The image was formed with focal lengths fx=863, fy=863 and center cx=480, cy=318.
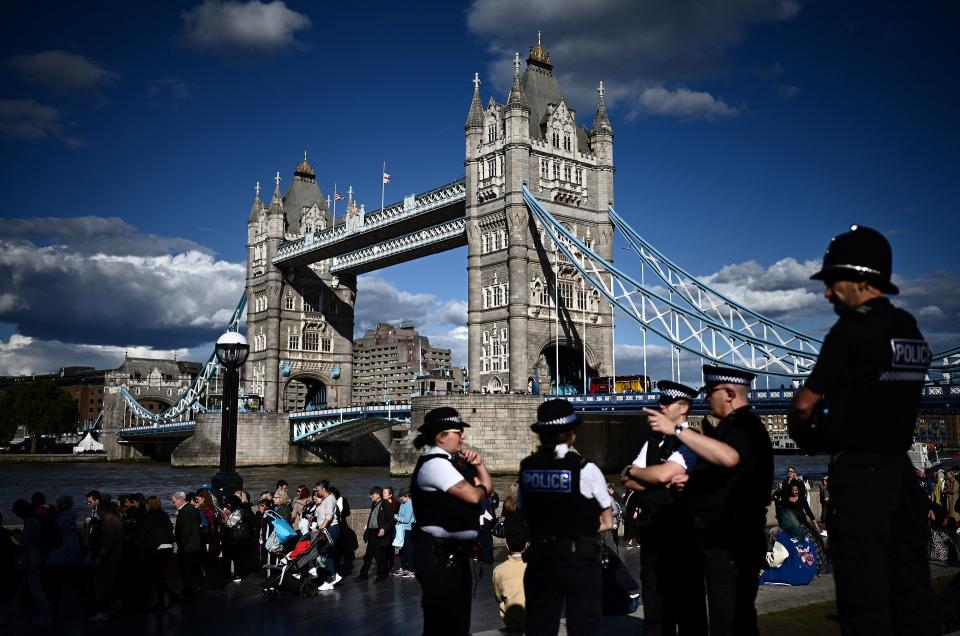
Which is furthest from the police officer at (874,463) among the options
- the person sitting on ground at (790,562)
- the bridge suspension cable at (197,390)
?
the bridge suspension cable at (197,390)

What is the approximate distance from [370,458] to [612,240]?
91.0ft

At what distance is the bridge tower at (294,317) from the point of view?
227ft

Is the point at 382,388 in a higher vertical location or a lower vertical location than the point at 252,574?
higher

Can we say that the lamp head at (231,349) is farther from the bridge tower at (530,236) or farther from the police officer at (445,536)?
the bridge tower at (530,236)

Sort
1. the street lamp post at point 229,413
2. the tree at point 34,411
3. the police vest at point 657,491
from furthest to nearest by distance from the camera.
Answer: the tree at point 34,411
the street lamp post at point 229,413
the police vest at point 657,491

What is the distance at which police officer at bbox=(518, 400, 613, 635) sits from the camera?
482 centimetres

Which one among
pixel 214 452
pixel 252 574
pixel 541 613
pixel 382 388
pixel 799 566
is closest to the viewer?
pixel 541 613

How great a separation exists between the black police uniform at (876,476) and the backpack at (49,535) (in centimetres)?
865

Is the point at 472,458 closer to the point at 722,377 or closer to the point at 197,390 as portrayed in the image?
the point at 722,377

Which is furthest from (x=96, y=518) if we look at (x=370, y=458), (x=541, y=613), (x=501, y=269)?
(x=370, y=458)

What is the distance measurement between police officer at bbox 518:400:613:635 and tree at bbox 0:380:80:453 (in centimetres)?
10234

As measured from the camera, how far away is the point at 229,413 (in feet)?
52.9

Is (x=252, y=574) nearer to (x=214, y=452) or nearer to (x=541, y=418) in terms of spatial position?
(x=541, y=418)

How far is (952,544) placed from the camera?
454 inches
